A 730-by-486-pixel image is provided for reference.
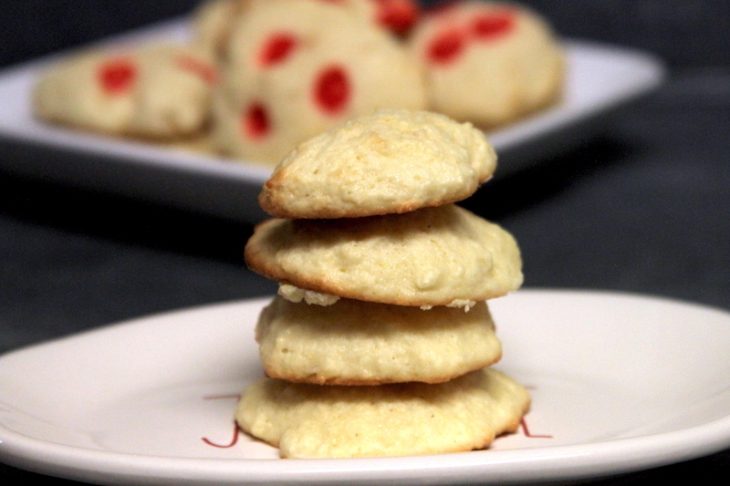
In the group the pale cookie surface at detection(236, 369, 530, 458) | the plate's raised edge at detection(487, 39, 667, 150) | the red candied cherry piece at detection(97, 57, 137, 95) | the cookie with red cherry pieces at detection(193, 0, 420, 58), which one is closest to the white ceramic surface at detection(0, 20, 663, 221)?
the plate's raised edge at detection(487, 39, 667, 150)

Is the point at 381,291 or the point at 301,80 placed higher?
the point at 381,291

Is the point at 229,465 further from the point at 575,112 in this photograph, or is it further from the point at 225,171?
the point at 575,112

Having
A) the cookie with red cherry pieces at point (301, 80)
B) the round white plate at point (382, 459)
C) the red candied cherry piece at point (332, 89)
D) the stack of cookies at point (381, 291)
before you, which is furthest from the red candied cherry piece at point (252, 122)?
the stack of cookies at point (381, 291)

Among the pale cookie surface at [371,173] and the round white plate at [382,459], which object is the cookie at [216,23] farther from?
the pale cookie surface at [371,173]

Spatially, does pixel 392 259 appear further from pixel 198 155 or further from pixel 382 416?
pixel 198 155

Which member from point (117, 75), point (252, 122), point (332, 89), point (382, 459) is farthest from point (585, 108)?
point (382, 459)

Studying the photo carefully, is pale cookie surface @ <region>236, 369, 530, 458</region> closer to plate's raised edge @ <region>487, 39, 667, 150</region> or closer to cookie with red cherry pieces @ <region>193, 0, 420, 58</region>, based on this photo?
plate's raised edge @ <region>487, 39, 667, 150</region>

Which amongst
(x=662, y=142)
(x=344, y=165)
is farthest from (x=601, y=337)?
(x=662, y=142)
